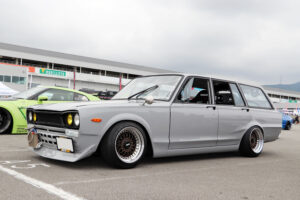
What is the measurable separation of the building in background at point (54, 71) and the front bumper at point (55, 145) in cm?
4152

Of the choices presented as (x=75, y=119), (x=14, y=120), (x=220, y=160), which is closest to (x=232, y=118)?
(x=220, y=160)

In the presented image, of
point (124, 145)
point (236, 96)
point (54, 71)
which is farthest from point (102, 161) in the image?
point (54, 71)

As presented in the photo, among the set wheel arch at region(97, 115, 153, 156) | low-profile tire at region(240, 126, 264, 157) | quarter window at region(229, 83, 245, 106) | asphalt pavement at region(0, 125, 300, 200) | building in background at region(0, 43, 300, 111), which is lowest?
asphalt pavement at region(0, 125, 300, 200)

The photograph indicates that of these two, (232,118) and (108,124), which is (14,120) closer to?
(108,124)

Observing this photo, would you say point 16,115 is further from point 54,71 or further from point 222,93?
point 54,71

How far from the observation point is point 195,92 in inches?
218

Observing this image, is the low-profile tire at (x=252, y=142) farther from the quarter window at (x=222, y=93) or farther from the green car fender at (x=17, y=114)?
the green car fender at (x=17, y=114)

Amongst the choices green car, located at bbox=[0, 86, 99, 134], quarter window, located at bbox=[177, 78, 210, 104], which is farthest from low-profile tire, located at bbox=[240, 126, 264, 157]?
green car, located at bbox=[0, 86, 99, 134]

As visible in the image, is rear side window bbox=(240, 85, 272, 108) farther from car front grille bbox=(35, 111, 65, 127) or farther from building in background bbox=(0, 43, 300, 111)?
building in background bbox=(0, 43, 300, 111)

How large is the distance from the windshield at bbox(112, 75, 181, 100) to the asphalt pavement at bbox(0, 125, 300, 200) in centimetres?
109

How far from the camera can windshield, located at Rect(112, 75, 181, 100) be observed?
16.9 ft

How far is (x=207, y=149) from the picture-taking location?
17.9 feet

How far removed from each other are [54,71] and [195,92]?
54.8 metres

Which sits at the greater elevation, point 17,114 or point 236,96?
point 236,96
